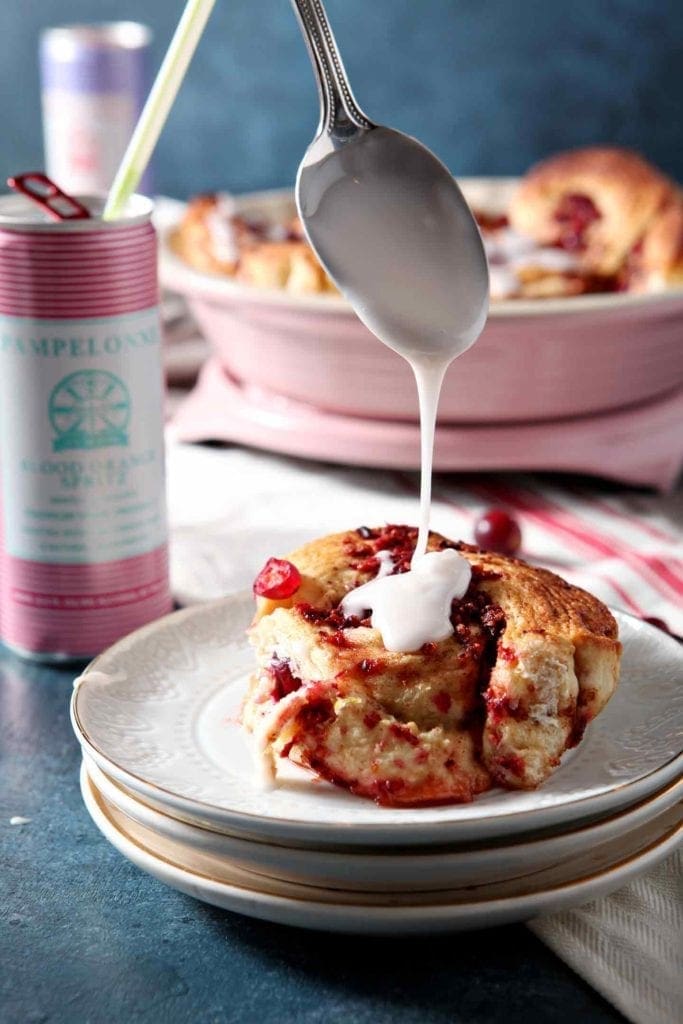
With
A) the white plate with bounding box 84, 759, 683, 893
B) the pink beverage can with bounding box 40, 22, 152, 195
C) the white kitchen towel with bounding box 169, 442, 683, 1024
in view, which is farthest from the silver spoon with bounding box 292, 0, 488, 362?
the pink beverage can with bounding box 40, 22, 152, 195

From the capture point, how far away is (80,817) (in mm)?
1144

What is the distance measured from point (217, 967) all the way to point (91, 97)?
5.76 feet

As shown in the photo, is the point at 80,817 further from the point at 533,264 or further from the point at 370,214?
the point at 533,264

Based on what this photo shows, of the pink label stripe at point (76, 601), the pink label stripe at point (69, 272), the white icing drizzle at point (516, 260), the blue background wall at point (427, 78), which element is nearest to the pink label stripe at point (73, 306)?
the pink label stripe at point (69, 272)

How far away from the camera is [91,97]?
2373mm

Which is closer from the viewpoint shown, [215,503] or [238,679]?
[238,679]

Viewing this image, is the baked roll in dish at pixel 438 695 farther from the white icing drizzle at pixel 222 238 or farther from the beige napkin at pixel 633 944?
the white icing drizzle at pixel 222 238

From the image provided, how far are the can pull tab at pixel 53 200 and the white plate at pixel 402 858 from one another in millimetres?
627

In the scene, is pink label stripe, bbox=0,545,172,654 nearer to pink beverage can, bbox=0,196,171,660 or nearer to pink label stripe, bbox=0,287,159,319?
pink beverage can, bbox=0,196,171,660

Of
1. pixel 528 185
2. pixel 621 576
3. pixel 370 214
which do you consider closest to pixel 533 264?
pixel 528 185

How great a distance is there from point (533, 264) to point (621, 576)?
0.50m

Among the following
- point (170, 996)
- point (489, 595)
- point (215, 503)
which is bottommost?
point (215, 503)

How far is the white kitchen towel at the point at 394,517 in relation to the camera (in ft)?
5.31

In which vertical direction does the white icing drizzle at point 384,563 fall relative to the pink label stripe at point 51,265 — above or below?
below
